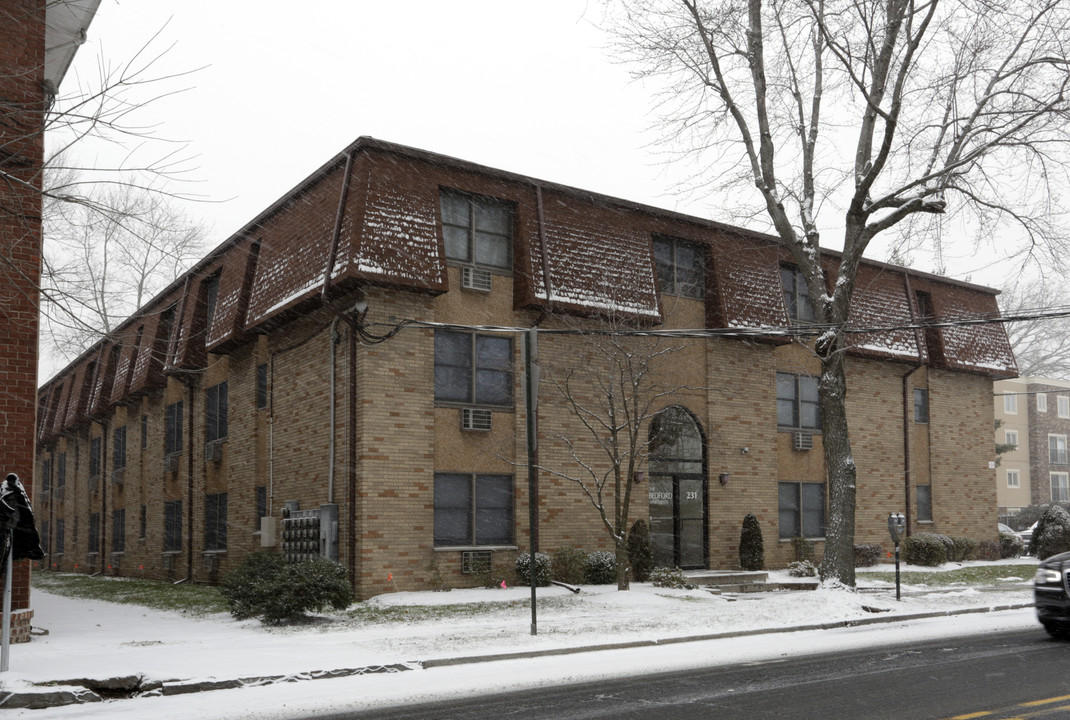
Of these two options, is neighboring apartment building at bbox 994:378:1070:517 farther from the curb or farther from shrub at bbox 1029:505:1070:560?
the curb

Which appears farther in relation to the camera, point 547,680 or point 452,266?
point 452,266

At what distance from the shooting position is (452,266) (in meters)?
20.4

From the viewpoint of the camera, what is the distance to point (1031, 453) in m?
64.6

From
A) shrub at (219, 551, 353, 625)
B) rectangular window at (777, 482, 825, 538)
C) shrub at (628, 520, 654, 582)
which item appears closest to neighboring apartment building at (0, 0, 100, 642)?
shrub at (219, 551, 353, 625)

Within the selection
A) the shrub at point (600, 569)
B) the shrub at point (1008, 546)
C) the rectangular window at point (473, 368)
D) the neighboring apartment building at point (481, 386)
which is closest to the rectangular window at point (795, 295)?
the neighboring apartment building at point (481, 386)

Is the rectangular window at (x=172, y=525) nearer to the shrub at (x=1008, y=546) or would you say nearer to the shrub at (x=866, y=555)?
the shrub at (x=866, y=555)

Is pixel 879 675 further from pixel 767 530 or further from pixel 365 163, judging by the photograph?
pixel 767 530

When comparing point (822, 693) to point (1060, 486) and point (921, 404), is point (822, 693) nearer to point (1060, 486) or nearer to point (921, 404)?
point (921, 404)

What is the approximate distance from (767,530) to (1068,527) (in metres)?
11.2

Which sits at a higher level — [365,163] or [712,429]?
[365,163]

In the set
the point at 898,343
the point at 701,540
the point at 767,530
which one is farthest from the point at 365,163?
the point at 898,343

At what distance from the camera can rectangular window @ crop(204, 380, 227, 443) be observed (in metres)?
26.0

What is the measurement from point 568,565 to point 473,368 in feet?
15.3

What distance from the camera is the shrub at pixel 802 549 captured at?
25.5m
